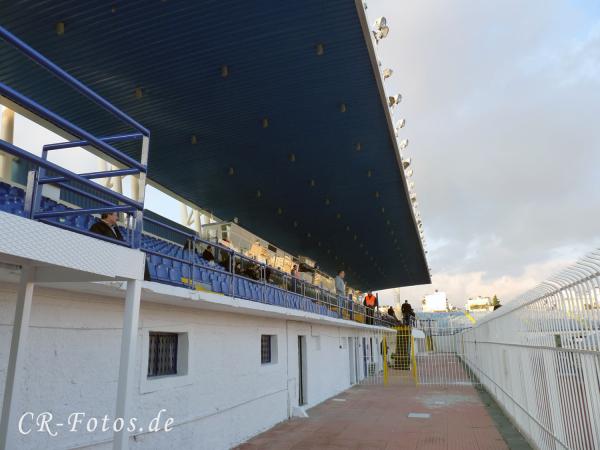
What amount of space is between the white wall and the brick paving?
0.80 meters

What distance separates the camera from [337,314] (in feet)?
62.3

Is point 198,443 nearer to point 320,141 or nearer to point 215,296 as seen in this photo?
point 215,296

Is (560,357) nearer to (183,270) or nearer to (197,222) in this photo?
(183,270)

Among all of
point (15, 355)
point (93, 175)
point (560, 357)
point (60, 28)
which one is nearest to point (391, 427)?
point (560, 357)

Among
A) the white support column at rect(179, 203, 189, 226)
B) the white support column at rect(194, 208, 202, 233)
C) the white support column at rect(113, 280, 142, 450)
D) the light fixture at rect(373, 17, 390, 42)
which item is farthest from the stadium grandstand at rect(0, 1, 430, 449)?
the light fixture at rect(373, 17, 390, 42)

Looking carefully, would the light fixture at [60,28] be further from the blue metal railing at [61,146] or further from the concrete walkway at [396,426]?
the concrete walkway at [396,426]

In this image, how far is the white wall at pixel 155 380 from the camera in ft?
16.6

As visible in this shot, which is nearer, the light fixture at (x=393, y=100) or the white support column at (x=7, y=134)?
the white support column at (x=7, y=134)

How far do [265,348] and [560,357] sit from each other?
26.2 ft

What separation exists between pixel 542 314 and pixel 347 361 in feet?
51.6

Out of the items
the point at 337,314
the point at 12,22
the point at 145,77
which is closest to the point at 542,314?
the point at 145,77

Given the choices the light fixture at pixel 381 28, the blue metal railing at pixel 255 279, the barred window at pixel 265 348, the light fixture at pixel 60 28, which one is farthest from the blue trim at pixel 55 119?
the light fixture at pixel 381 28

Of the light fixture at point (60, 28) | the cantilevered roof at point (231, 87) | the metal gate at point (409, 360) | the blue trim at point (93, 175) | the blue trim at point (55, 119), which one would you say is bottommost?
the metal gate at point (409, 360)

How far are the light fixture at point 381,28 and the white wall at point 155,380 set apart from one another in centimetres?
738
